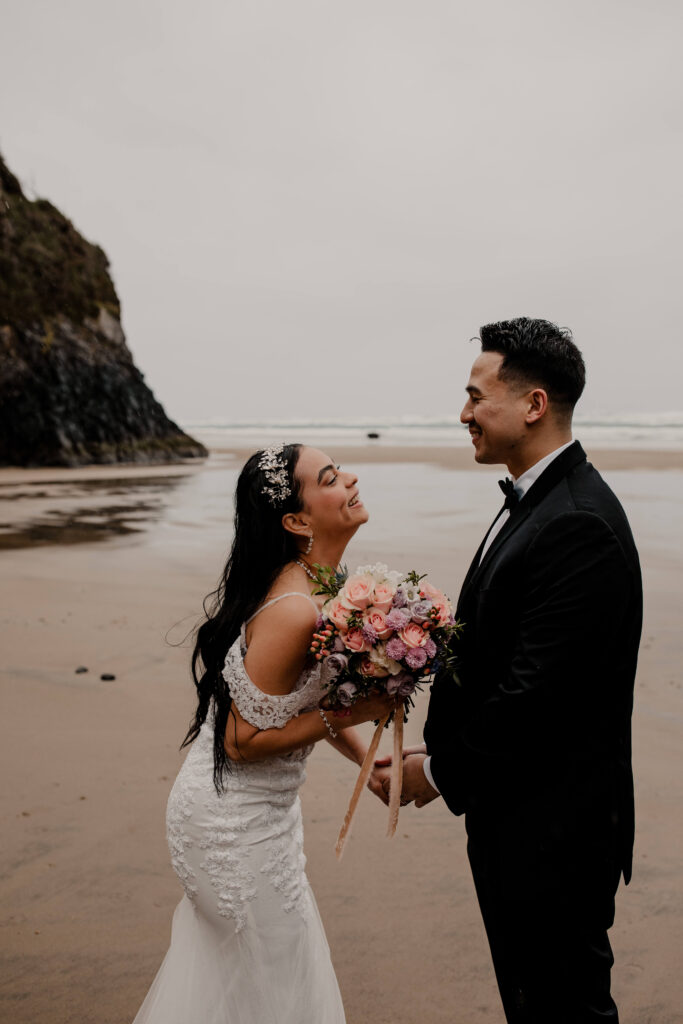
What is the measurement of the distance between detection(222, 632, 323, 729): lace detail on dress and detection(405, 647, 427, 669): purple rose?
0.41m

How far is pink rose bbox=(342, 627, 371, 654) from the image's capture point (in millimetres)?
2643

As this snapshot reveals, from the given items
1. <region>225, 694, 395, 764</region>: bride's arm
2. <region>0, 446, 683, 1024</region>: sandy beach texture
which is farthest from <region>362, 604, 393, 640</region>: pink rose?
<region>0, 446, 683, 1024</region>: sandy beach texture

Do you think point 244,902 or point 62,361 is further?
point 62,361

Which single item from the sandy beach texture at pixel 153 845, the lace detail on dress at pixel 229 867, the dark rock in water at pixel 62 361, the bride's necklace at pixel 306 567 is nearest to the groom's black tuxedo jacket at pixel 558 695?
the bride's necklace at pixel 306 567

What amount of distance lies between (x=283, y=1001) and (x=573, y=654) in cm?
166

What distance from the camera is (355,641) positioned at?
104 inches

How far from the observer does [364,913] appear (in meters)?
4.14

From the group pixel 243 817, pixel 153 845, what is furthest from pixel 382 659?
pixel 153 845

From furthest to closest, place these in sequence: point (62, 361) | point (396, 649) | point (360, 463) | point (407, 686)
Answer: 1. point (62, 361)
2. point (360, 463)
3. point (407, 686)
4. point (396, 649)

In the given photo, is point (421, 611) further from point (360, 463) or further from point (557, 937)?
point (360, 463)

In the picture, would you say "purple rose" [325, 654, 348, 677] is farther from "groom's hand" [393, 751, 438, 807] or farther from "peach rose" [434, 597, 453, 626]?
"groom's hand" [393, 751, 438, 807]

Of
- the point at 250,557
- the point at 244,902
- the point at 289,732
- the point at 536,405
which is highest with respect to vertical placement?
the point at 536,405

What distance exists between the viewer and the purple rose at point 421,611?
8.87ft

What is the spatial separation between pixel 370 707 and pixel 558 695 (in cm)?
70
